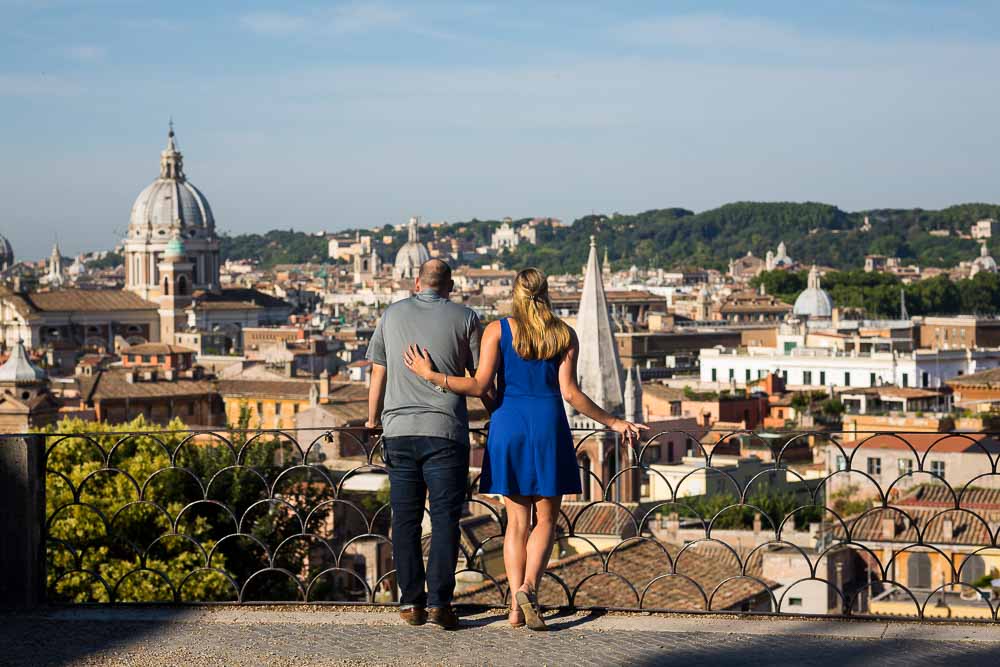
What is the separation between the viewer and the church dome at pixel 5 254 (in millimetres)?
120062

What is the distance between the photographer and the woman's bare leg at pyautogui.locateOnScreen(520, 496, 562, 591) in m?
5.34

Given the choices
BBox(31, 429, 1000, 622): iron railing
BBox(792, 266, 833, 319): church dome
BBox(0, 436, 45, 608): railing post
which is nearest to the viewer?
BBox(0, 436, 45, 608): railing post

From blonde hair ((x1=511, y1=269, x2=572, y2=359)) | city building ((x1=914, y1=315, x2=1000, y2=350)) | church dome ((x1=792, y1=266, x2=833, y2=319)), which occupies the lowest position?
blonde hair ((x1=511, y1=269, x2=572, y2=359))

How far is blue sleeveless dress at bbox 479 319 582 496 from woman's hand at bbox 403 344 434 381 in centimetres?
20

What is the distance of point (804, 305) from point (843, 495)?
171 ft

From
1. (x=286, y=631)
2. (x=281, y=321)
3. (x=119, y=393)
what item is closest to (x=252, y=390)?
(x=119, y=393)

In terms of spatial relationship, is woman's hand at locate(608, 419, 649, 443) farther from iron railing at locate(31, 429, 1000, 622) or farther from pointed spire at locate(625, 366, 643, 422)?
pointed spire at locate(625, 366, 643, 422)

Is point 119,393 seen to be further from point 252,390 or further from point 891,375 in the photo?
point 891,375

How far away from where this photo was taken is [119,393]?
39969 millimetres

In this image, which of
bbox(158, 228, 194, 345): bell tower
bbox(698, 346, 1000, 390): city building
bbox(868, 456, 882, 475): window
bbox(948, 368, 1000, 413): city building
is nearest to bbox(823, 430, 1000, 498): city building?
bbox(868, 456, 882, 475): window

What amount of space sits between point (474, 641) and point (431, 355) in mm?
795

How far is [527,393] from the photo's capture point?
17.2ft

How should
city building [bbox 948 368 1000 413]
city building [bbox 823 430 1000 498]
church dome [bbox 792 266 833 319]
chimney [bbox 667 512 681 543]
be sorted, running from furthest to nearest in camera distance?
church dome [bbox 792 266 833 319], city building [bbox 948 368 1000 413], city building [bbox 823 430 1000 498], chimney [bbox 667 512 681 543]

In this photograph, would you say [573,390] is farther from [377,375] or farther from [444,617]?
[444,617]
